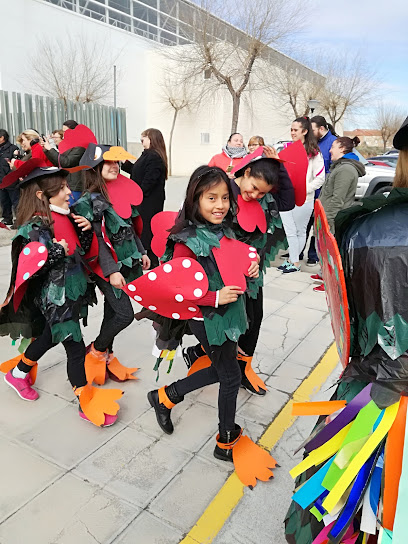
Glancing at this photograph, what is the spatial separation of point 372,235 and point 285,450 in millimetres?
1856

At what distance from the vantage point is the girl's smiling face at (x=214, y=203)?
223cm

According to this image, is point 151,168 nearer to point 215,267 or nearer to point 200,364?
point 200,364

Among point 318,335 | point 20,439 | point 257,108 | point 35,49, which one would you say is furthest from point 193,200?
point 257,108

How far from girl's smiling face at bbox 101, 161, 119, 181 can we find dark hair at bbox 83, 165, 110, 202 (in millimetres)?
20

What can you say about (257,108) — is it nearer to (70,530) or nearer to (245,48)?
(245,48)

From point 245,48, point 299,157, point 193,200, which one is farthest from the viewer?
point 245,48

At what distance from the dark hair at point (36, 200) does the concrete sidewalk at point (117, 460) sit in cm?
126

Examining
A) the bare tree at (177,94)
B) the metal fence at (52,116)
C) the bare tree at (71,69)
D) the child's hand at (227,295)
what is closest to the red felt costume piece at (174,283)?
the child's hand at (227,295)

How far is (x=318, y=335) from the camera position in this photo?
4.40m

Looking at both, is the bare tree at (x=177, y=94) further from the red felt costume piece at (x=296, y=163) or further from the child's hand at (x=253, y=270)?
the child's hand at (x=253, y=270)

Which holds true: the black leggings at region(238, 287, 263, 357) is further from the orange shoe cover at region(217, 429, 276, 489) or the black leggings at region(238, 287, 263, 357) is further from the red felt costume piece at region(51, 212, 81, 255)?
the red felt costume piece at region(51, 212, 81, 255)

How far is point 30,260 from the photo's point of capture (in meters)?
2.36

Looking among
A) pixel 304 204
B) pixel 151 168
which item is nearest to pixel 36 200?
pixel 151 168

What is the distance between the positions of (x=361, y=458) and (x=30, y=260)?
181cm
